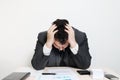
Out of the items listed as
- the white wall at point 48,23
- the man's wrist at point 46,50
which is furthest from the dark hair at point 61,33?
the white wall at point 48,23

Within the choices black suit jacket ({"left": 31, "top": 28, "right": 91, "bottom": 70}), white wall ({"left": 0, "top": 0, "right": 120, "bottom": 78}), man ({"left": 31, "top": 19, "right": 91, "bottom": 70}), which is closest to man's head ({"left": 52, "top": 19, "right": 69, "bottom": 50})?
man ({"left": 31, "top": 19, "right": 91, "bottom": 70})

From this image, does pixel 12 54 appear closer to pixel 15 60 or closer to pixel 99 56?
pixel 15 60

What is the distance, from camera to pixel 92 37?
283 cm

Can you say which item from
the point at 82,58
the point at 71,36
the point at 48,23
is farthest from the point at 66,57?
the point at 48,23

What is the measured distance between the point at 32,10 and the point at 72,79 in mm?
1444

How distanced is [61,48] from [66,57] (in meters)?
0.19

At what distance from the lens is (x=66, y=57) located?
6.93ft

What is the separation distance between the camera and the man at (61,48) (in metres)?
1.90

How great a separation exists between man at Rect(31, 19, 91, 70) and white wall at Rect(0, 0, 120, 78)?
2.31 feet

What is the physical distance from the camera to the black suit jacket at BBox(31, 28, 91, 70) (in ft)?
6.63

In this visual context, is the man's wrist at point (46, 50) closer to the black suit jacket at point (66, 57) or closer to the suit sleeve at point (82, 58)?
the black suit jacket at point (66, 57)

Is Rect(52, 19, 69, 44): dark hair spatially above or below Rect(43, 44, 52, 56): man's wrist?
above

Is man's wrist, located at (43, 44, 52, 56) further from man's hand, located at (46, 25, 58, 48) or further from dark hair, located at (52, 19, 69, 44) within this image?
dark hair, located at (52, 19, 69, 44)

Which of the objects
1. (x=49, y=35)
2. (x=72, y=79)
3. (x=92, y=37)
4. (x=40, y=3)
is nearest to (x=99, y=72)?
(x=72, y=79)
